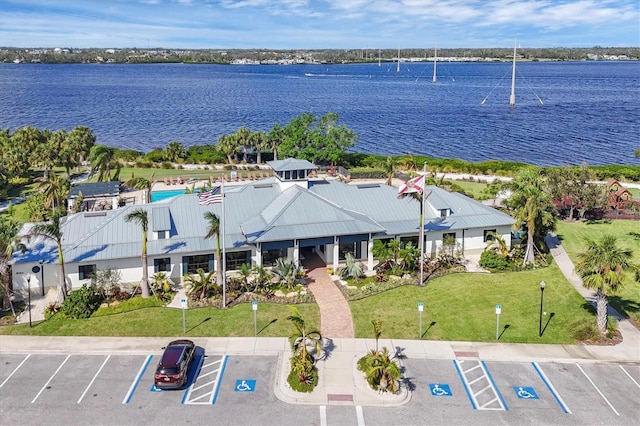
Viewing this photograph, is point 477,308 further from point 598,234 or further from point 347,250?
point 598,234

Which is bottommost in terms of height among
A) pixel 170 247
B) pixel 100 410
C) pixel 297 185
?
pixel 100 410

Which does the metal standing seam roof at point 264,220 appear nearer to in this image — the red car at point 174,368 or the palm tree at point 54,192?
the palm tree at point 54,192

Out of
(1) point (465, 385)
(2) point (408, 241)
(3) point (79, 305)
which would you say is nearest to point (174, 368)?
(3) point (79, 305)

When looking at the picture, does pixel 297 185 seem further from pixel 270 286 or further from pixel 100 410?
pixel 100 410

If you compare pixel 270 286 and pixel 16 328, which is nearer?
pixel 16 328

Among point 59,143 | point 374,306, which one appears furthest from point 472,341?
point 59,143

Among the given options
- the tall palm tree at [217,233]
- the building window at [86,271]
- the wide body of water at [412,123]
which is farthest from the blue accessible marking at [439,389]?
the wide body of water at [412,123]

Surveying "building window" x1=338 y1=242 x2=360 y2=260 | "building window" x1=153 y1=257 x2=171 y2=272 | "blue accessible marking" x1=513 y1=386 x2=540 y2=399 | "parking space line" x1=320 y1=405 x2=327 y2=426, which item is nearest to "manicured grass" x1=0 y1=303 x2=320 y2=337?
"building window" x1=153 y1=257 x2=171 y2=272

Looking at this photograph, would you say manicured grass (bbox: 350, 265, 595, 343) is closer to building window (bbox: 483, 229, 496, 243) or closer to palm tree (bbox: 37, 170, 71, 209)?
building window (bbox: 483, 229, 496, 243)
